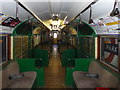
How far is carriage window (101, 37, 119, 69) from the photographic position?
310 cm

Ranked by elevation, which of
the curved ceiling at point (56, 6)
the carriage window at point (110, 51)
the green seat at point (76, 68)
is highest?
the curved ceiling at point (56, 6)

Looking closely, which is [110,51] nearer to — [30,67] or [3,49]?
[30,67]

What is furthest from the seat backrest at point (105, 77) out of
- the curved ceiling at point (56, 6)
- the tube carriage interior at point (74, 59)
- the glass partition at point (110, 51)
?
the curved ceiling at point (56, 6)

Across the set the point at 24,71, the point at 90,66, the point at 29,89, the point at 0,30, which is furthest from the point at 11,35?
the point at 90,66

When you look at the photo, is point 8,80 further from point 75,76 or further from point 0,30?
point 75,76

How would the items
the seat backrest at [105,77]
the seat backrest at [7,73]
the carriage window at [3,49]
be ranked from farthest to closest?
the carriage window at [3,49], the seat backrest at [7,73], the seat backrest at [105,77]

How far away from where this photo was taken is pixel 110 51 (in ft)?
11.1

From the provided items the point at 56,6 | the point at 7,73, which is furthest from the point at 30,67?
the point at 56,6

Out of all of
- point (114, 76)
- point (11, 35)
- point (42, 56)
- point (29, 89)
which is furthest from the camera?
point (42, 56)

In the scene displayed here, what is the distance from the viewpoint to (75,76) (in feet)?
12.0

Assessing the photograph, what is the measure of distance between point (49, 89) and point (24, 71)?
3.38 ft

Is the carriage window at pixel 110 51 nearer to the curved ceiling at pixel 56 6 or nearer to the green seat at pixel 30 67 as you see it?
the curved ceiling at pixel 56 6

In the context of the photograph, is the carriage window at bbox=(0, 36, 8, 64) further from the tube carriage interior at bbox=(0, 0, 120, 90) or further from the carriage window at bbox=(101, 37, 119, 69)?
the carriage window at bbox=(101, 37, 119, 69)

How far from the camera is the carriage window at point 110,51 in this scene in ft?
10.2
